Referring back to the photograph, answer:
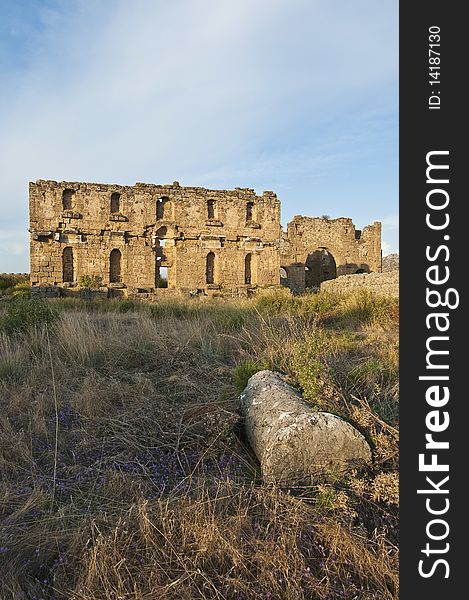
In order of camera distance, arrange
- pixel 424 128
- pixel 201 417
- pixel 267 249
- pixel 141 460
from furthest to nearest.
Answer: pixel 267 249 → pixel 201 417 → pixel 141 460 → pixel 424 128

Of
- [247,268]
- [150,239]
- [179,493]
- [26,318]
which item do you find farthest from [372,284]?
[179,493]

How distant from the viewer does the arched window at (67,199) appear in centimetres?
2288

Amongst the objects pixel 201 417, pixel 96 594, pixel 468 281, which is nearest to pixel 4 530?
pixel 96 594

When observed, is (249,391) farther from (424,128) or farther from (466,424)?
(424,128)

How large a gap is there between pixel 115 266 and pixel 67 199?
176 inches

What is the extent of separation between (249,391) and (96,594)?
2296mm

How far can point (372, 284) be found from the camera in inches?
647

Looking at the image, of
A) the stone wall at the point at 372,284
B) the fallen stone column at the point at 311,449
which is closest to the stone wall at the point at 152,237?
the stone wall at the point at 372,284

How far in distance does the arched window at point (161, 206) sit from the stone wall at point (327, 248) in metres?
9.91

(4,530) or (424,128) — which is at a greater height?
(424,128)

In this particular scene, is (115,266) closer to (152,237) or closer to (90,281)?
(90,281)

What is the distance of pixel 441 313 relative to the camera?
1522mm

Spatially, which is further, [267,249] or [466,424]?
[267,249]

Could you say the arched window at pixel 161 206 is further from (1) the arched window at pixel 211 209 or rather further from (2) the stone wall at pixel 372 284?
(2) the stone wall at pixel 372 284
